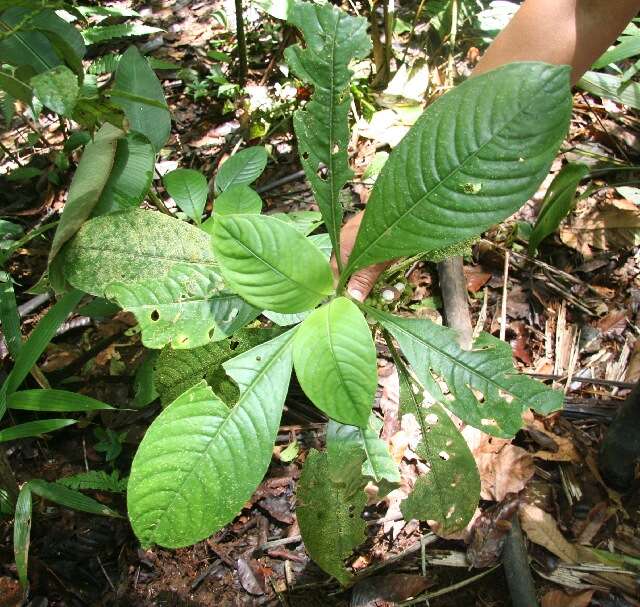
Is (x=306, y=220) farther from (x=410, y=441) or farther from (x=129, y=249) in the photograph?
(x=410, y=441)

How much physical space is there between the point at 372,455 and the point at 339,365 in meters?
0.47

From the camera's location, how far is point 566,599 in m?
1.56

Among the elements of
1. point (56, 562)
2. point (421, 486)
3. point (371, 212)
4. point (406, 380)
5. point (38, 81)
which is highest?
point (38, 81)

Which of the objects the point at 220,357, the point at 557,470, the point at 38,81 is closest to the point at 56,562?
the point at 220,357

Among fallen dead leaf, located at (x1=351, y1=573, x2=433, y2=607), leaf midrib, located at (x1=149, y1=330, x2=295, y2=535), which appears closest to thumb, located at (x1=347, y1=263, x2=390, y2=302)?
leaf midrib, located at (x1=149, y1=330, x2=295, y2=535)

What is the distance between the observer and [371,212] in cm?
119

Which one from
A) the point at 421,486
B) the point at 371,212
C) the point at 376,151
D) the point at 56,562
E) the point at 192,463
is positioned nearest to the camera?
the point at 192,463

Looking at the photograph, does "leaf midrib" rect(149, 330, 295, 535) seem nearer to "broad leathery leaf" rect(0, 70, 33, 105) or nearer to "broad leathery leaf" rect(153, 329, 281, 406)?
"broad leathery leaf" rect(153, 329, 281, 406)

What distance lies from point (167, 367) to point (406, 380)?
635mm

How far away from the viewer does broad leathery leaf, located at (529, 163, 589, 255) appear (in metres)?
2.01

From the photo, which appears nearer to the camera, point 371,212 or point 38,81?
point 38,81

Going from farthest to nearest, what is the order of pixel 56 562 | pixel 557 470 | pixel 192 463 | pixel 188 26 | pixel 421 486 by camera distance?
pixel 188 26 < pixel 557 470 < pixel 56 562 < pixel 421 486 < pixel 192 463

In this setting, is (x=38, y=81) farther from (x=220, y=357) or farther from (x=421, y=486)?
(x=421, y=486)

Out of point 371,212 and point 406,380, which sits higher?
point 371,212
